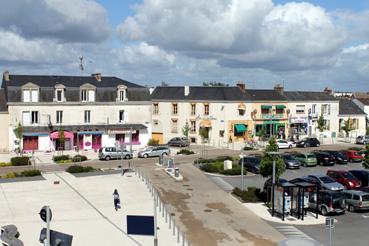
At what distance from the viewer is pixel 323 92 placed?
7694 centimetres

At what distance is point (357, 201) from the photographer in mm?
29219

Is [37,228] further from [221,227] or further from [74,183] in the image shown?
[74,183]

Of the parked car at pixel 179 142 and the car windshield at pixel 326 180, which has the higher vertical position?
the parked car at pixel 179 142

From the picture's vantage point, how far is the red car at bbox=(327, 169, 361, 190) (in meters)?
36.0

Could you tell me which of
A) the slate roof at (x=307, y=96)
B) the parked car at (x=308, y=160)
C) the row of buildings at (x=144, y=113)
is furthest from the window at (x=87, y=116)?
the slate roof at (x=307, y=96)

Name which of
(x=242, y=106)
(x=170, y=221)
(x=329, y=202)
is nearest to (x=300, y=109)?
(x=242, y=106)

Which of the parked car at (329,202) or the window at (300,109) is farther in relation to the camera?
the window at (300,109)

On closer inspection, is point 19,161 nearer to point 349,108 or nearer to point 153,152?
point 153,152

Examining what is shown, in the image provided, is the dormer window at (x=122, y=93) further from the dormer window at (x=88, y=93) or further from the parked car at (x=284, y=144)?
the parked car at (x=284, y=144)

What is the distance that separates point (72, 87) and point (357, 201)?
37.5m

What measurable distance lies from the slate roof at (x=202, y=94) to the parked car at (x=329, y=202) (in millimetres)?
37905

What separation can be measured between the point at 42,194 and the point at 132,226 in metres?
16.1

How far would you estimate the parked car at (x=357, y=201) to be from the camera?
2909 centimetres

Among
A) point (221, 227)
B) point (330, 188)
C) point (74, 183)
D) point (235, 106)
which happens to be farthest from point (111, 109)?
point (221, 227)
